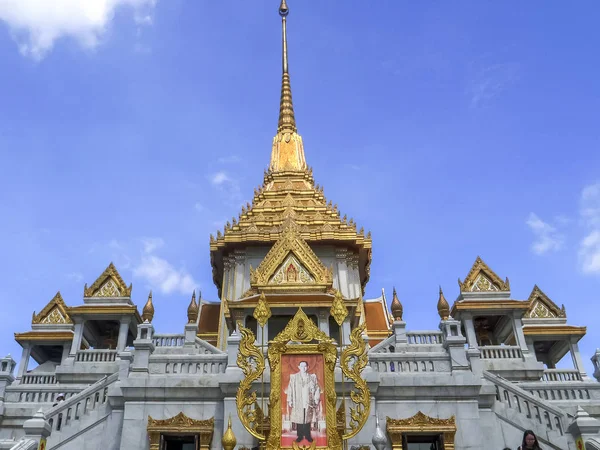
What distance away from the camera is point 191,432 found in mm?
15297

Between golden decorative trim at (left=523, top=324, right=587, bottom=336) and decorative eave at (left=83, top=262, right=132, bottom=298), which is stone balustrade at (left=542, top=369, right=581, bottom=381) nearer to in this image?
golden decorative trim at (left=523, top=324, right=587, bottom=336)

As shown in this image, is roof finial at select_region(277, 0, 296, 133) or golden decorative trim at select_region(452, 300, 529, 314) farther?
roof finial at select_region(277, 0, 296, 133)

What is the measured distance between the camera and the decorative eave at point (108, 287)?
2777 cm

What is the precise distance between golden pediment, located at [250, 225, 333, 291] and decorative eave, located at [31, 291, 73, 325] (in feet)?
34.7

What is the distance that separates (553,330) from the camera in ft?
89.9

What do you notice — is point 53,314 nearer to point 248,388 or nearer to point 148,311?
point 148,311

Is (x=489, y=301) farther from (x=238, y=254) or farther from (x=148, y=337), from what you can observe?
(x=148, y=337)

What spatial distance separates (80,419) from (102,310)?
11.7 metres

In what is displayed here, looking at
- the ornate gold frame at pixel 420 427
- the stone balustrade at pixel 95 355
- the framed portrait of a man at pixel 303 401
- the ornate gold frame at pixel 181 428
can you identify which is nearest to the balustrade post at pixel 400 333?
the ornate gold frame at pixel 420 427

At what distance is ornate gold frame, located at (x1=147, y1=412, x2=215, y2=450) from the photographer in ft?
49.7

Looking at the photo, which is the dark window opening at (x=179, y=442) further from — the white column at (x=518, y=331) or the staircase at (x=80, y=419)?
the white column at (x=518, y=331)

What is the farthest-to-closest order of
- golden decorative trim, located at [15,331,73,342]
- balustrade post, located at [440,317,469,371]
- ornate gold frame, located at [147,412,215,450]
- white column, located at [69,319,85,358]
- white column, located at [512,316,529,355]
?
1. golden decorative trim, located at [15,331,73,342]
2. white column, located at [69,319,85,358]
3. white column, located at [512,316,529,355]
4. balustrade post, located at [440,317,469,371]
5. ornate gold frame, located at [147,412,215,450]

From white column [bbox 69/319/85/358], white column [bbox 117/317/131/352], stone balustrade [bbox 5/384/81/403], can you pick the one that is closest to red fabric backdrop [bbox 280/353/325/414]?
stone balustrade [bbox 5/384/81/403]

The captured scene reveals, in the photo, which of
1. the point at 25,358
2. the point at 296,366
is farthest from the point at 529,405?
the point at 25,358
